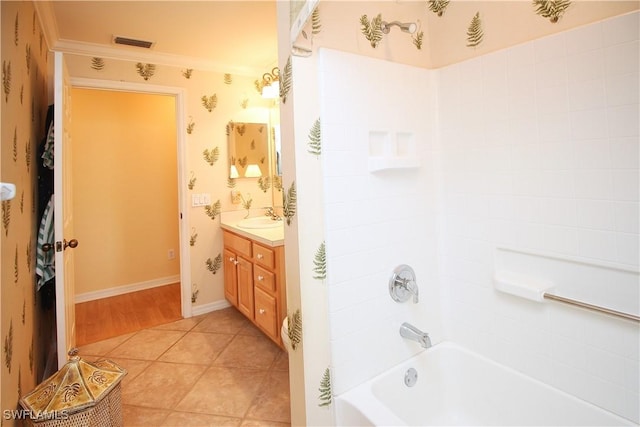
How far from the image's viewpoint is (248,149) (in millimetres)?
3305

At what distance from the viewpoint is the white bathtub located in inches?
52.4

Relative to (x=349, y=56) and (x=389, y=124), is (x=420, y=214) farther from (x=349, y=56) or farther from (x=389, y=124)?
(x=349, y=56)

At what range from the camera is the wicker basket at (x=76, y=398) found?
1.33m

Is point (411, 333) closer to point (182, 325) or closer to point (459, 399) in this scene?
point (459, 399)

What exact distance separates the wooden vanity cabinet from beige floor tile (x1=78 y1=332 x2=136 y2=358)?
0.89 metres

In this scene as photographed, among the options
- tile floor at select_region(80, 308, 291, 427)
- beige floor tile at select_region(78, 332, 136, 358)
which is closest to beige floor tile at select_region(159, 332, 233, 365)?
tile floor at select_region(80, 308, 291, 427)

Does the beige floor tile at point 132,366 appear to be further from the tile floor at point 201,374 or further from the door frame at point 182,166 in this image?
the door frame at point 182,166

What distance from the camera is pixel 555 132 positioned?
4.51 feet

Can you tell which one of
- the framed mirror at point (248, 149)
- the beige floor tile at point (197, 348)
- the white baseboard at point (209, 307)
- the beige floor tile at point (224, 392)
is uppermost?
the framed mirror at point (248, 149)

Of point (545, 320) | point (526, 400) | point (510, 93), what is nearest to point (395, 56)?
point (510, 93)

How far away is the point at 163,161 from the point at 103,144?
0.61 m

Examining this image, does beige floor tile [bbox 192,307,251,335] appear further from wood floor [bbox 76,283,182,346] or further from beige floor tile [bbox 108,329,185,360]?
wood floor [bbox 76,283,182,346]

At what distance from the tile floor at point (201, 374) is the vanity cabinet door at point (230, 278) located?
0.68 feet

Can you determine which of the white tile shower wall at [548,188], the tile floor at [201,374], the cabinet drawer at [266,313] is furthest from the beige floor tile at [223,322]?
the white tile shower wall at [548,188]
